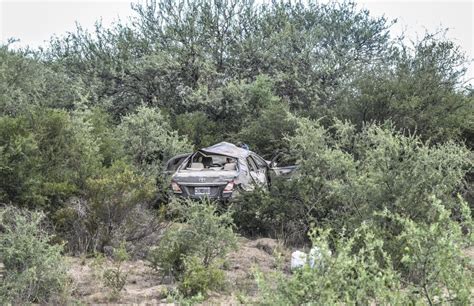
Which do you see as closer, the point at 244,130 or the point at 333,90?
the point at 244,130

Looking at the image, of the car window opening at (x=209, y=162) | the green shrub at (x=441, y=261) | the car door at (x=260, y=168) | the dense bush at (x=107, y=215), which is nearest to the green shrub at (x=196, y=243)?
the dense bush at (x=107, y=215)

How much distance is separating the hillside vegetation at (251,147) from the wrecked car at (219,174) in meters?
0.57

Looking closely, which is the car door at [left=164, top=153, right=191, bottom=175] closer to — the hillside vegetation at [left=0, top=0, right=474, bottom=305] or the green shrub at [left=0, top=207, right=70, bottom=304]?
the hillside vegetation at [left=0, top=0, right=474, bottom=305]

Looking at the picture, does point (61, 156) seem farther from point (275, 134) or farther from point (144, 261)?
point (275, 134)

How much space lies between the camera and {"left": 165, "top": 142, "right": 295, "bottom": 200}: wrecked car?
1297 centimetres

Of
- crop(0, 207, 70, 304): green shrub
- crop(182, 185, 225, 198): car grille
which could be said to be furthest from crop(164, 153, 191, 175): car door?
crop(0, 207, 70, 304): green shrub

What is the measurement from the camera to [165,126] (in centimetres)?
1953

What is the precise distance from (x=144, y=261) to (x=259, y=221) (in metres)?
3.01

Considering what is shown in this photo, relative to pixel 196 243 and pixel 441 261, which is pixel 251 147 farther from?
pixel 441 261

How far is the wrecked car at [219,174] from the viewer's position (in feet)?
42.5

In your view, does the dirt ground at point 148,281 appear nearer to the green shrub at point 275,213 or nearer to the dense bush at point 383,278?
the green shrub at point 275,213

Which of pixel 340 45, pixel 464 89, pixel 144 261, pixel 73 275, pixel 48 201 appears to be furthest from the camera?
pixel 340 45

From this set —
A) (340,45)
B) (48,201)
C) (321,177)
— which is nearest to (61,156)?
(48,201)

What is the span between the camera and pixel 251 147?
1927 centimetres
